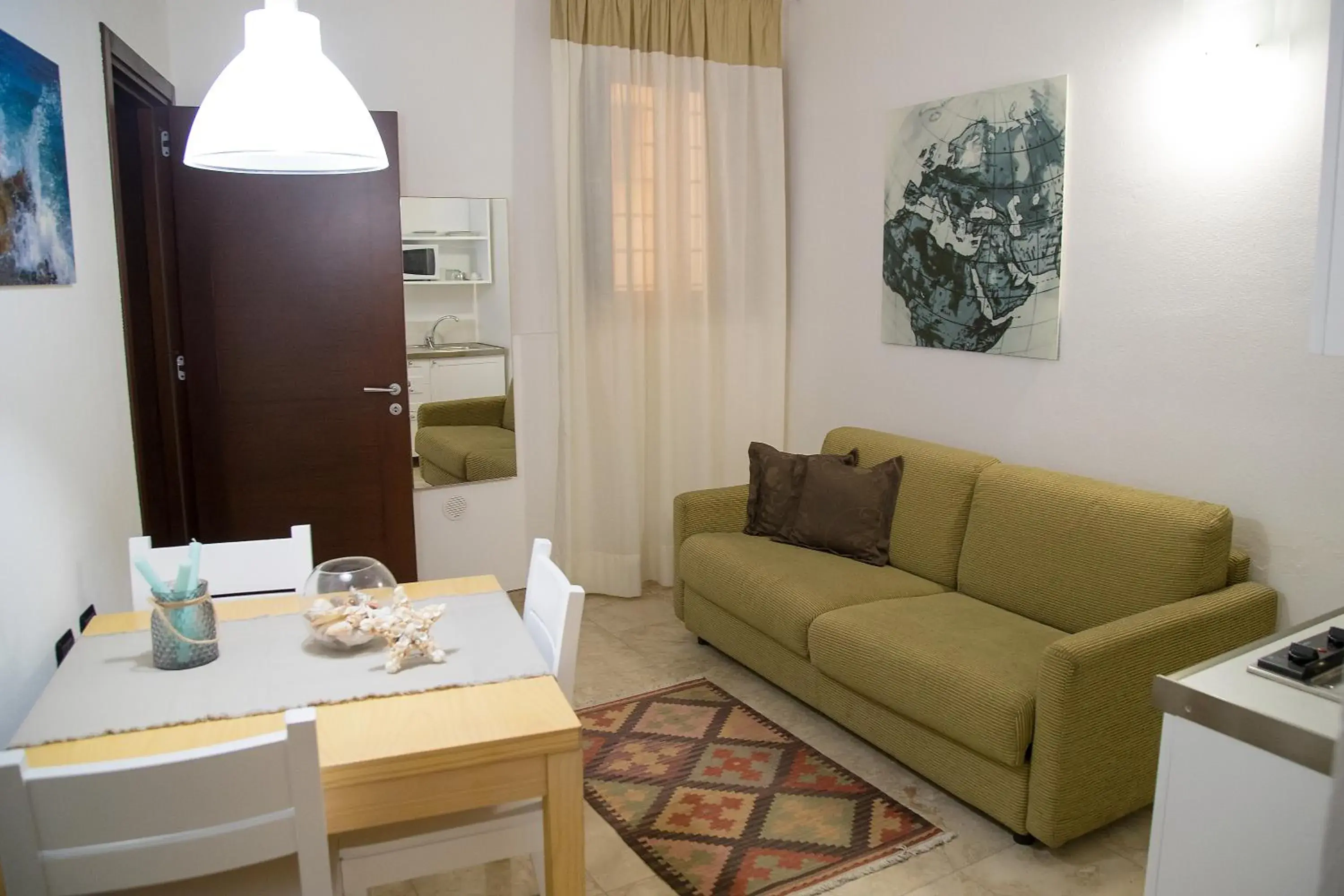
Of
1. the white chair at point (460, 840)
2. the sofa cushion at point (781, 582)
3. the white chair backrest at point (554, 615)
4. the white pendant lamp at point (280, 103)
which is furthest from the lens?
the sofa cushion at point (781, 582)

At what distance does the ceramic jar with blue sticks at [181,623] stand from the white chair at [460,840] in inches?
17.9

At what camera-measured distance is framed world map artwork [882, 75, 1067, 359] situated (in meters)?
3.42

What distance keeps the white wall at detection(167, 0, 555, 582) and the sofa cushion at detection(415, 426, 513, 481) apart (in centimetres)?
12

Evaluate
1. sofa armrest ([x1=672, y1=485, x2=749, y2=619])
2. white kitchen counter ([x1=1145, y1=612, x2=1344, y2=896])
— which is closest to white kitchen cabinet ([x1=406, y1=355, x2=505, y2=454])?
sofa armrest ([x1=672, y1=485, x2=749, y2=619])

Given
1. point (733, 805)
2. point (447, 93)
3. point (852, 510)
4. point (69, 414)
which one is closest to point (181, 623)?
point (69, 414)

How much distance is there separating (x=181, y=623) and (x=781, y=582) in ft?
6.46

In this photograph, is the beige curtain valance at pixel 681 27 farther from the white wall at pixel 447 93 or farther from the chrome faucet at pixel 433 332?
the chrome faucet at pixel 433 332

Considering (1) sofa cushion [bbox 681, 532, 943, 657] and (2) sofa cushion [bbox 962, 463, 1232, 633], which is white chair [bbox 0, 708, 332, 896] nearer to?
(1) sofa cushion [bbox 681, 532, 943, 657]

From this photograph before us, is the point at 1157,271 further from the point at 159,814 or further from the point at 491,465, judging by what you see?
the point at 159,814

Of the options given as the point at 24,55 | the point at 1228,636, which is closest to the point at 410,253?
the point at 24,55

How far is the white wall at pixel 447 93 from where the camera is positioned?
390 cm

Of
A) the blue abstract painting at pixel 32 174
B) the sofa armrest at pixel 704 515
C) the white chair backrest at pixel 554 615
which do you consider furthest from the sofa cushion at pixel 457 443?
the white chair backrest at pixel 554 615

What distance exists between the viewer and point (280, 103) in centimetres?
176

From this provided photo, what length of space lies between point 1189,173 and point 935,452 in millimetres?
1196
